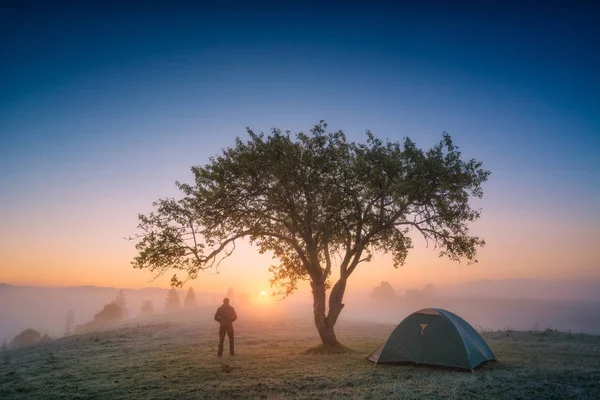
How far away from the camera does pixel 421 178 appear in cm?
1856

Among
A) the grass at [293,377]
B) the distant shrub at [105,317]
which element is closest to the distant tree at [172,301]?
the distant shrub at [105,317]

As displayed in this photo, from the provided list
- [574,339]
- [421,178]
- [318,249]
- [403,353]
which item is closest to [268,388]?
[403,353]

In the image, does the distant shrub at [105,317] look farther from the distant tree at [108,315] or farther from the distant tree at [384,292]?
the distant tree at [384,292]

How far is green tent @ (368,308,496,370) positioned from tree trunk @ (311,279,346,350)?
378 cm

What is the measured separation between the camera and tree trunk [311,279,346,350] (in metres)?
19.8

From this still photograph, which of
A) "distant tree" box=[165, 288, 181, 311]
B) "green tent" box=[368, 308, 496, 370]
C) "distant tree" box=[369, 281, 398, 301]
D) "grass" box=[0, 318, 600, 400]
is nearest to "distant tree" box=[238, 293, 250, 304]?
"distant tree" box=[165, 288, 181, 311]

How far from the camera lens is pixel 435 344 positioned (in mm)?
15180

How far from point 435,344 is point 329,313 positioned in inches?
279

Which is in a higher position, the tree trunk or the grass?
the tree trunk

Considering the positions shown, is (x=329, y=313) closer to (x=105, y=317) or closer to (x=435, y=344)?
(x=435, y=344)

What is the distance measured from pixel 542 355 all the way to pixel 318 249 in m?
14.4

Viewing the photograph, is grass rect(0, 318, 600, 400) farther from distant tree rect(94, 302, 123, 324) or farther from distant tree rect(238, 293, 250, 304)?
distant tree rect(238, 293, 250, 304)

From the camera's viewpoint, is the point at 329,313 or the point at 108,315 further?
the point at 108,315

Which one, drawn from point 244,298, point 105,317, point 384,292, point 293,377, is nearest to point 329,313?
point 293,377
